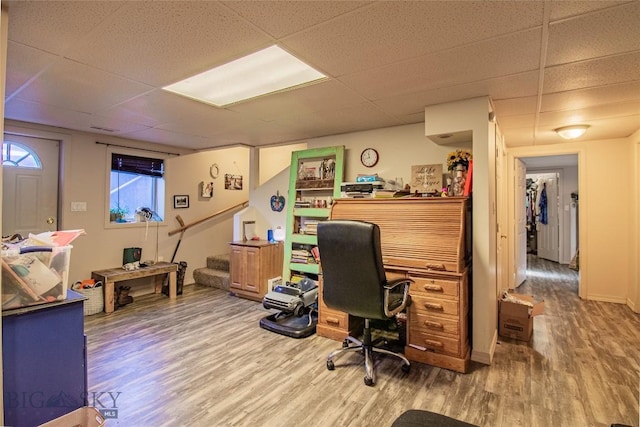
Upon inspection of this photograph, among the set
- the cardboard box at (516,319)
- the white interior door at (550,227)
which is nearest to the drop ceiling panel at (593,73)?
the cardboard box at (516,319)

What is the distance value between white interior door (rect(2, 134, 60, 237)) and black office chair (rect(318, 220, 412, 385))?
3.64m

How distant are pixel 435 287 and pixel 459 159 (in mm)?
1183

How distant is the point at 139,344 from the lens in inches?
118

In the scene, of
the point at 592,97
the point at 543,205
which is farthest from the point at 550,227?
the point at 592,97

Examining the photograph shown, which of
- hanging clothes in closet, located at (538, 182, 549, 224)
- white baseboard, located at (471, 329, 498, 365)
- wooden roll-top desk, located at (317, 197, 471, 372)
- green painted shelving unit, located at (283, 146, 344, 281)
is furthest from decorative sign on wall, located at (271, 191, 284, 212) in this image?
hanging clothes in closet, located at (538, 182, 549, 224)

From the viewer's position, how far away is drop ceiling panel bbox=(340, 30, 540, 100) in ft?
5.92

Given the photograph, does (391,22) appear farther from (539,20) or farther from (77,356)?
(77,356)

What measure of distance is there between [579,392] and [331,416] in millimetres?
1753

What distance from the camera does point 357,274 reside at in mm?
2316

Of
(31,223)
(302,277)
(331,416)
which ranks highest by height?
(31,223)

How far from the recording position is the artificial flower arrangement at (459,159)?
291 centimetres

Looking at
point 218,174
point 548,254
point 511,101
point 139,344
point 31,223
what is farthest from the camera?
point 548,254

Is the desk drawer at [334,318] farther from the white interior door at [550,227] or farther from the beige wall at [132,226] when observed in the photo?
the white interior door at [550,227]

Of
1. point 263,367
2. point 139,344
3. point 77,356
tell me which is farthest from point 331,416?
point 139,344
